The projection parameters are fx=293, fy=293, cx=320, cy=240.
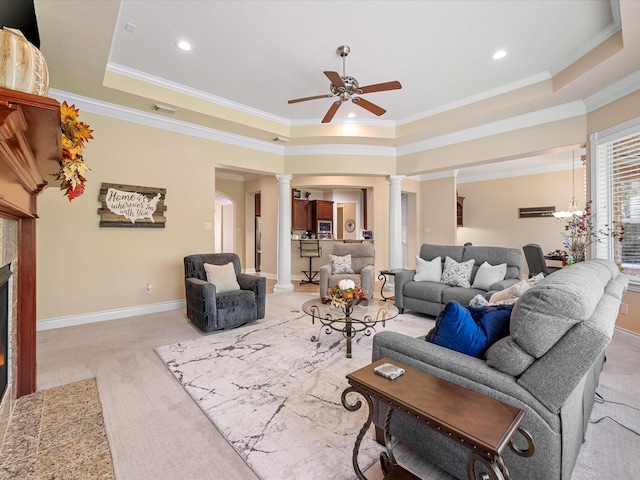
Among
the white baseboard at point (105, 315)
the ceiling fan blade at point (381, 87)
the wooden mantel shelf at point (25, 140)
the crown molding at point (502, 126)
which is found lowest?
the white baseboard at point (105, 315)

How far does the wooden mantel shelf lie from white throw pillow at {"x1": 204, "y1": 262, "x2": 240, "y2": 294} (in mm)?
2162

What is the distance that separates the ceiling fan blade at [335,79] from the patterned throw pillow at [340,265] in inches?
119

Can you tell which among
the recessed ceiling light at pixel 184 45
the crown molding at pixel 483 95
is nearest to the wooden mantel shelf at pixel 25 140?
the recessed ceiling light at pixel 184 45

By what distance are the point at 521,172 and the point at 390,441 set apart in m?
8.38

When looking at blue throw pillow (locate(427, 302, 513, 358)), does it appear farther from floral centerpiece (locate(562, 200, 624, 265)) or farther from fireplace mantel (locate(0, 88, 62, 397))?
floral centerpiece (locate(562, 200, 624, 265))

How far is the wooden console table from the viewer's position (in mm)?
888

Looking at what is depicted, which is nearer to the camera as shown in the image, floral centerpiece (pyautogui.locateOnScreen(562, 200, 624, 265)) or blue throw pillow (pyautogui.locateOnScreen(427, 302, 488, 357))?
blue throw pillow (pyautogui.locateOnScreen(427, 302, 488, 357))

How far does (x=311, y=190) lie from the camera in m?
8.60

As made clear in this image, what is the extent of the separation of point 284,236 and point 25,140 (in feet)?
16.0

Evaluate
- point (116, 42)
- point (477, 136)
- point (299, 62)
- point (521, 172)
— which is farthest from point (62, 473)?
point (521, 172)

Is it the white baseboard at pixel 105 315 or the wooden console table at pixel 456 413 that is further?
the white baseboard at pixel 105 315

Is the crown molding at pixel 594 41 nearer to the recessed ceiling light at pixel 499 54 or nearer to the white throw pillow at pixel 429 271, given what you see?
the recessed ceiling light at pixel 499 54

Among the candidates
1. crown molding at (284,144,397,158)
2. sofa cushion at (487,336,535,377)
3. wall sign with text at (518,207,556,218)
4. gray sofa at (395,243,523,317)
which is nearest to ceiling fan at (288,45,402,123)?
crown molding at (284,144,397,158)

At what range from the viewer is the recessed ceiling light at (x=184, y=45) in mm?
3080
